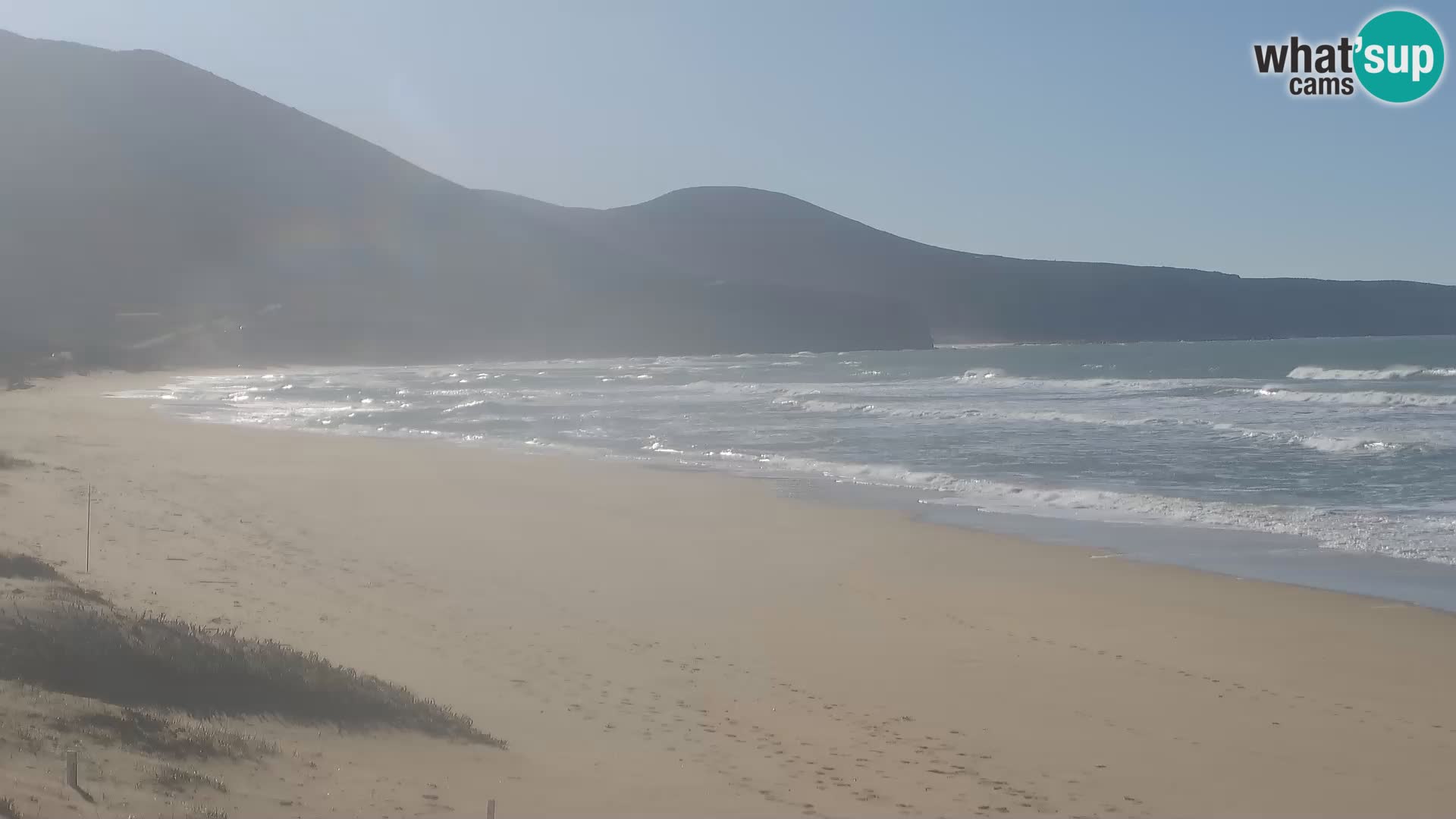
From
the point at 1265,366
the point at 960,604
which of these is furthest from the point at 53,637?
the point at 1265,366

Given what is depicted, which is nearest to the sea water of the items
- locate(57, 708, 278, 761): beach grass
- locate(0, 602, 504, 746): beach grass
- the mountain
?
locate(0, 602, 504, 746): beach grass

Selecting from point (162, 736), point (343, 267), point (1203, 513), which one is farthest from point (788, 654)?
point (343, 267)

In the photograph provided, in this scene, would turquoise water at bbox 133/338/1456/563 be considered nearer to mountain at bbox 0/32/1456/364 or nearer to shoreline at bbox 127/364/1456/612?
shoreline at bbox 127/364/1456/612

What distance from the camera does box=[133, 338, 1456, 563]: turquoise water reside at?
1273 cm

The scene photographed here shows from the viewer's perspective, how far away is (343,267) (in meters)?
90.4

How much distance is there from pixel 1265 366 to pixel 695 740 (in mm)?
63613

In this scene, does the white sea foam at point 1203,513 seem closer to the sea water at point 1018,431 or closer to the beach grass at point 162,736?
the sea water at point 1018,431

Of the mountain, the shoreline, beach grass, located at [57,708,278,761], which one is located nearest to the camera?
beach grass, located at [57,708,278,761]

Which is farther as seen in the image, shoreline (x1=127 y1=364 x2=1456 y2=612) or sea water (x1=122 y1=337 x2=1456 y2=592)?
sea water (x1=122 y1=337 x2=1456 y2=592)

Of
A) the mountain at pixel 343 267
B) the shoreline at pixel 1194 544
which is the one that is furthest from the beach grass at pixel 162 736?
the mountain at pixel 343 267

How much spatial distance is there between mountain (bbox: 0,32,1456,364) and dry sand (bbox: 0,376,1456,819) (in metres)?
50.5

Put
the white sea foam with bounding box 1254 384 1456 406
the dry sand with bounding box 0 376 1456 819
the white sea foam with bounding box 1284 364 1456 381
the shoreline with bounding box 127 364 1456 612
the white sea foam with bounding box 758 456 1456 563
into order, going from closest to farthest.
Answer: the dry sand with bounding box 0 376 1456 819 → the shoreline with bounding box 127 364 1456 612 → the white sea foam with bounding box 758 456 1456 563 → the white sea foam with bounding box 1254 384 1456 406 → the white sea foam with bounding box 1284 364 1456 381

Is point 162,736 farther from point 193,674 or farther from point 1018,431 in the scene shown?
point 1018,431

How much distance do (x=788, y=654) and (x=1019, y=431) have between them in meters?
15.6
